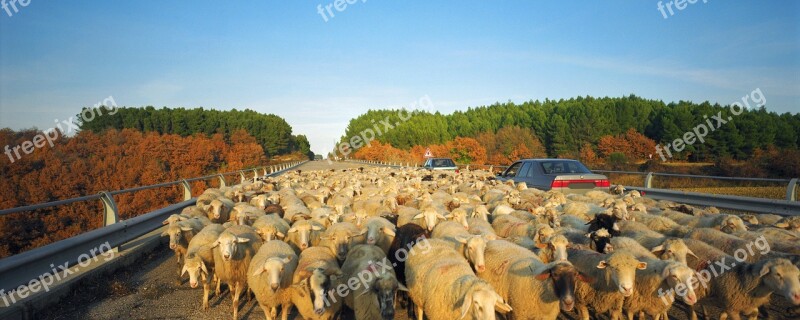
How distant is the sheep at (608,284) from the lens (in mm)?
4898

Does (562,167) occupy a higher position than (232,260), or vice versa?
(562,167)

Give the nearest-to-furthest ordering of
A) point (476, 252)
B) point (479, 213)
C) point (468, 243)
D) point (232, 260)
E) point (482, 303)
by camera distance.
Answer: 1. point (482, 303)
2. point (476, 252)
3. point (468, 243)
4. point (232, 260)
5. point (479, 213)

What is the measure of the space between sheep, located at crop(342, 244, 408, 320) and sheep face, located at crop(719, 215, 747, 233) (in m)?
6.00

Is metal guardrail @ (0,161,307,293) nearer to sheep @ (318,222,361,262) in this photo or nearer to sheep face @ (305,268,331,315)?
sheep face @ (305,268,331,315)

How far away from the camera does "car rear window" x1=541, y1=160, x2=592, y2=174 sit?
12992 millimetres

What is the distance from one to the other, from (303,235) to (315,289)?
2.29m

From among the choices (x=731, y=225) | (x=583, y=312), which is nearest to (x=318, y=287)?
(x=583, y=312)

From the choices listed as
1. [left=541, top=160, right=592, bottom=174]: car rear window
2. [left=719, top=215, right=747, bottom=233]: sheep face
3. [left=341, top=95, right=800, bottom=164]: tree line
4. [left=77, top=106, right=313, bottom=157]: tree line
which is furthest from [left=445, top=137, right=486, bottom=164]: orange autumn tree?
[left=77, top=106, right=313, bottom=157]: tree line

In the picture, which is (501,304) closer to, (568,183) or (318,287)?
(318,287)

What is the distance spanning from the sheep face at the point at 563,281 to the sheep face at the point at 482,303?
2.44 ft

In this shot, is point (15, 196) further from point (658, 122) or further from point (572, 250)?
point (658, 122)

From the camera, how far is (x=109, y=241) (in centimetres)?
683

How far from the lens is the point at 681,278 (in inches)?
191

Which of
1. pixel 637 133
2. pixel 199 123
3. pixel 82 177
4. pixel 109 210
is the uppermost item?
pixel 199 123
